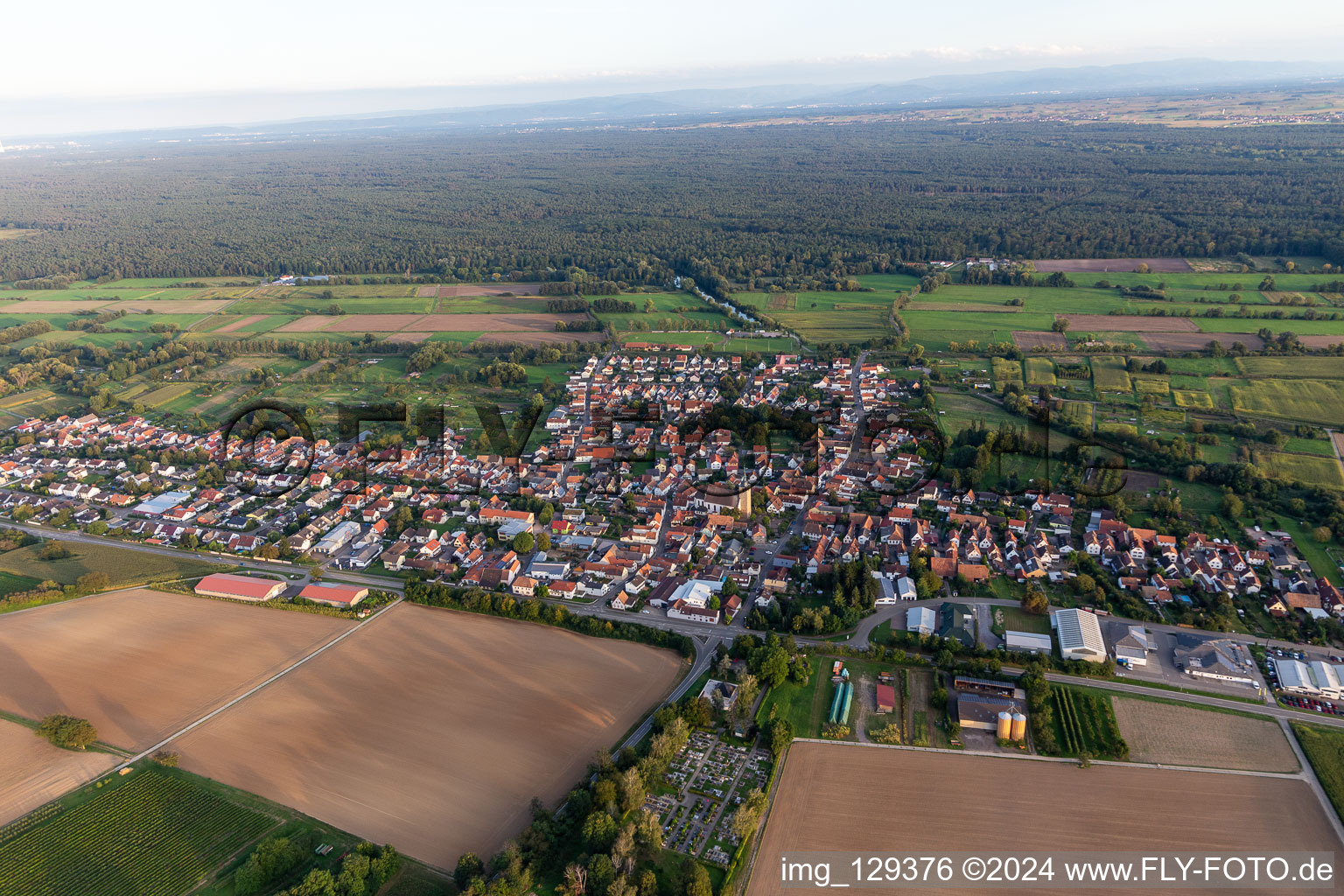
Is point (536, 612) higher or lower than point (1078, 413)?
lower

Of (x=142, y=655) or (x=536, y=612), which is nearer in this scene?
(x=142, y=655)

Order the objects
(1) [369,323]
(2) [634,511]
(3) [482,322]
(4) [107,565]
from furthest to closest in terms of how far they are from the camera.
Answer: (1) [369,323]
(3) [482,322]
(2) [634,511]
(4) [107,565]

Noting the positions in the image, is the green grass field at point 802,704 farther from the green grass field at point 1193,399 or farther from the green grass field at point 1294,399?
the green grass field at point 1294,399

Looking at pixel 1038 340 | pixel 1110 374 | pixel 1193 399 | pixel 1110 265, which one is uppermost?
pixel 1110 265

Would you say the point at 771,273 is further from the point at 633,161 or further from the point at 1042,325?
the point at 633,161

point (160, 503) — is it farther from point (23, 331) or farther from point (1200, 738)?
point (1200, 738)

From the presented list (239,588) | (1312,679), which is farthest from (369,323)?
(1312,679)

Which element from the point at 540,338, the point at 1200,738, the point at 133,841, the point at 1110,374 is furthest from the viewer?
the point at 540,338
